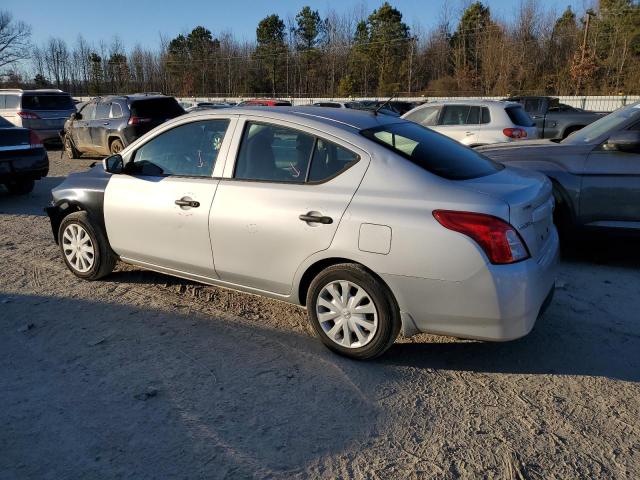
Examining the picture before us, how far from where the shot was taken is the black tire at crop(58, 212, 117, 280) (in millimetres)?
4723

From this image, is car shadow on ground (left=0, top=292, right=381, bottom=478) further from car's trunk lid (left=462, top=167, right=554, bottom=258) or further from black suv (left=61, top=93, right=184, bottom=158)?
black suv (left=61, top=93, right=184, bottom=158)

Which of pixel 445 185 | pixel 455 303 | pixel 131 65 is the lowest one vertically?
pixel 455 303

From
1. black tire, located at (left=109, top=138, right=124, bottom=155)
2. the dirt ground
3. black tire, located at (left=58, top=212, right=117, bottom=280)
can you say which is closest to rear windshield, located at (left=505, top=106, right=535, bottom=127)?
the dirt ground

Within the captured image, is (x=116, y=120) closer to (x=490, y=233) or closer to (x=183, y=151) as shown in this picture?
(x=183, y=151)

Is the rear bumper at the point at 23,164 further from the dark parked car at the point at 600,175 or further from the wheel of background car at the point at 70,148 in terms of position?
the dark parked car at the point at 600,175

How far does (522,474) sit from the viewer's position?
2479 mm

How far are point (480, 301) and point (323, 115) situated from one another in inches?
69.3

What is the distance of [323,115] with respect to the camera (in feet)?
12.7

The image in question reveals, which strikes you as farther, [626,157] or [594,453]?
[626,157]

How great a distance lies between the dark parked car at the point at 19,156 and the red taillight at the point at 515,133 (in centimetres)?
855

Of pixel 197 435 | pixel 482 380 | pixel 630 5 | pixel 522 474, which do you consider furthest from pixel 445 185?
pixel 630 5

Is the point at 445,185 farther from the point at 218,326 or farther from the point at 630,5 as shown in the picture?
the point at 630,5

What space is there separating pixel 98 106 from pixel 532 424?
13714 millimetres

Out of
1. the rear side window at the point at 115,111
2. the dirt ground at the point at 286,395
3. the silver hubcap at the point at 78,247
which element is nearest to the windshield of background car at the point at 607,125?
the dirt ground at the point at 286,395
